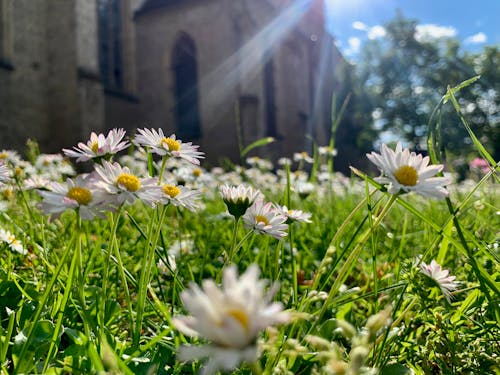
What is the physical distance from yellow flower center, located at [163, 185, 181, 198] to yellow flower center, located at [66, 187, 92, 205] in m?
0.18

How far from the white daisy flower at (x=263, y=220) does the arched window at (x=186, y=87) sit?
16128 mm

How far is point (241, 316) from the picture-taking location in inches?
15.8

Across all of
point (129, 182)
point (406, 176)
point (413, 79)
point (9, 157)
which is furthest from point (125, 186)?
point (413, 79)

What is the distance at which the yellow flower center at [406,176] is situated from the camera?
0.72 meters

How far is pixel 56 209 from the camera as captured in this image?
27.2 inches

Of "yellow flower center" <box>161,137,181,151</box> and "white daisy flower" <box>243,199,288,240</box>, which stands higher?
"yellow flower center" <box>161,137,181,151</box>

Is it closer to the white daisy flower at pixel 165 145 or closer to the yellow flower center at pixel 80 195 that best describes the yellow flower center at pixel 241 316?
the yellow flower center at pixel 80 195

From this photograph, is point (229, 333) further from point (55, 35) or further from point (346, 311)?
point (55, 35)

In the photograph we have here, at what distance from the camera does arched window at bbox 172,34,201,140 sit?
55.6ft

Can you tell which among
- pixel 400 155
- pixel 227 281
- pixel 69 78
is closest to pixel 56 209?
pixel 227 281

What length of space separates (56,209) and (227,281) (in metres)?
0.39

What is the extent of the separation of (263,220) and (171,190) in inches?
7.3

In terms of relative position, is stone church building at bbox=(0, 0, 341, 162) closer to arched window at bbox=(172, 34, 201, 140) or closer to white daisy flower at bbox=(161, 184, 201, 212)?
arched window at bbox=(172, 34, 201, 140)

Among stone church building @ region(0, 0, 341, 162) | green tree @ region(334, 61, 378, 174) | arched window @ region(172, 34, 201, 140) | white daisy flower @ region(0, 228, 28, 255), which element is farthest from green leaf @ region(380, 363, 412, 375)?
green tree @ region(334, 61, 378, 174)
